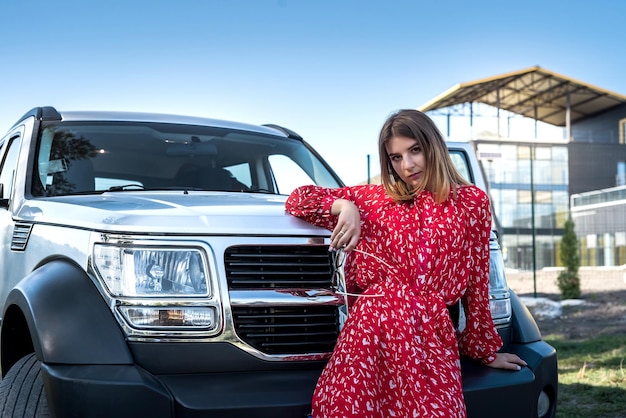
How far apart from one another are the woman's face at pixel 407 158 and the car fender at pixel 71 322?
1.22 m

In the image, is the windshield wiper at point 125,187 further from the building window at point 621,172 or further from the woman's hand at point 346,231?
the building window at point 621,172

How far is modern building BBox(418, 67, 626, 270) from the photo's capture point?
1228 inches

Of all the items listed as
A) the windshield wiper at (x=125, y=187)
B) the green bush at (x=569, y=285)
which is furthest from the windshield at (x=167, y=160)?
the green bush at (x=569, y=285)

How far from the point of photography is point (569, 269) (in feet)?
52.7

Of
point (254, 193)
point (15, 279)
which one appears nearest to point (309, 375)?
point (254, 193)

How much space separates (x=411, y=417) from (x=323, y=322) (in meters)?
0.48

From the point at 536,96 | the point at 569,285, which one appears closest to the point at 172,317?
the point at 569,285

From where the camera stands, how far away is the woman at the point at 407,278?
2.50 m

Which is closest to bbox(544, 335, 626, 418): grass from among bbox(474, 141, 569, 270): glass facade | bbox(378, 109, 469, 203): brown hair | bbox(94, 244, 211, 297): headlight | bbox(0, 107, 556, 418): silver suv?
bbox(0, 107, 556, 418): silver suv

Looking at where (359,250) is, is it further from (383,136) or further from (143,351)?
(143,351)

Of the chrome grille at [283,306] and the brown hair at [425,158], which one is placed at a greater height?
the brown hair at [425,158]

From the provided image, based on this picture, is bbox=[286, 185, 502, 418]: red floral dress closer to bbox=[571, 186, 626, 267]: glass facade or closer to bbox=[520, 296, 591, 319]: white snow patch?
bbox=[520, 296, 591, 319]: white snow patch

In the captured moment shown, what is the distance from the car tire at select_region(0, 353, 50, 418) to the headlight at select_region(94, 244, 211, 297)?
0.44 meters

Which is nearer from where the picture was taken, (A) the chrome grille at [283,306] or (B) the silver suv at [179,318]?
(B) the silver suv at [179,318]
